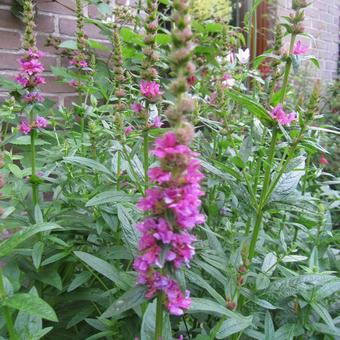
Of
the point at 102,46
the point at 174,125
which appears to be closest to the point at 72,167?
the point at 174,125

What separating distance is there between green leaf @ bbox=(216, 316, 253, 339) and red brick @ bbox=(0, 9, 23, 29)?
218 cm

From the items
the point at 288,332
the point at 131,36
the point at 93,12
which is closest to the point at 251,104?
the point at 288,332

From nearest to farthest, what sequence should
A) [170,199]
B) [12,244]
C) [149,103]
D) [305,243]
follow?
[170,199] < [12,244] < [149,103] < [305,243]

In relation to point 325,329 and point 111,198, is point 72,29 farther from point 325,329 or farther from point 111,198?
point 325,329

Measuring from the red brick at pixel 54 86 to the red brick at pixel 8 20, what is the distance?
0.36m

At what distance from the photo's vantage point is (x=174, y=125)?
2.67ft

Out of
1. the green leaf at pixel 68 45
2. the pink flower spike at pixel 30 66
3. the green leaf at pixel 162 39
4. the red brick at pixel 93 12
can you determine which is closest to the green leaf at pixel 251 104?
the pink flower spike at pixel 30 66

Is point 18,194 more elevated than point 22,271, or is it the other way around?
point 18,194

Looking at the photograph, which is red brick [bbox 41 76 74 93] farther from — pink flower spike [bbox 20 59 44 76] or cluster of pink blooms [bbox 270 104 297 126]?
cluster of pink blooms [bbox 270 104 297 126]

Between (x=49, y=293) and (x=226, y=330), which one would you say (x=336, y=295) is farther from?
(x=49, y=293)

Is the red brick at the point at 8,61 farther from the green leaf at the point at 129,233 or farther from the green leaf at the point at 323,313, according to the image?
the green leaf at the point at 323,313

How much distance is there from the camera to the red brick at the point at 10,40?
255 cm

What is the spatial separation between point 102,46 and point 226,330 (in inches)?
85.2

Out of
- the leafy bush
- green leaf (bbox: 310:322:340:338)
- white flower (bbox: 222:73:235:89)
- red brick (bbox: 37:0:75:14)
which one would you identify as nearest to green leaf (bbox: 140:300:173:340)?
the leafy bush
